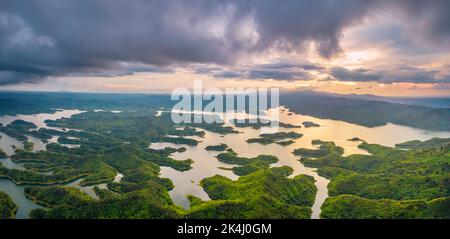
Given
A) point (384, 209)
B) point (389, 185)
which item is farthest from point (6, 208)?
point (389, 185)

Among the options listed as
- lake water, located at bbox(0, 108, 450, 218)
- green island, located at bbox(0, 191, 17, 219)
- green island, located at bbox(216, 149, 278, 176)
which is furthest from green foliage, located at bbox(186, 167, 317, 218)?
green island, located at bbox(0, 191, 17, 219)

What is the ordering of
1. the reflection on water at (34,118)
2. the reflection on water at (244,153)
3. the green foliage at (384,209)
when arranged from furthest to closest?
the reflection on water at (34,118)
the reflection on water at (244,153)
the green foliage at (384,209)

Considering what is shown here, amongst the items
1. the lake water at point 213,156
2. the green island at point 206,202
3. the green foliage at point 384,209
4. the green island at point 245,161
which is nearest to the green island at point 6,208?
the lake water at point 213,156

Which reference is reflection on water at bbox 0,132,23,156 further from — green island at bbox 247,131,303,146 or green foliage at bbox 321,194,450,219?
green foliage at bbox 321,194,450,219

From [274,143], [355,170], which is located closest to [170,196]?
[355,170]

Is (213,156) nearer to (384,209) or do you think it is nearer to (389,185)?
(389,185)

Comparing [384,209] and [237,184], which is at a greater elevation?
[237,184]

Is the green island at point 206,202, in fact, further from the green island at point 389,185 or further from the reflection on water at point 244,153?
the green island at point 389,185
